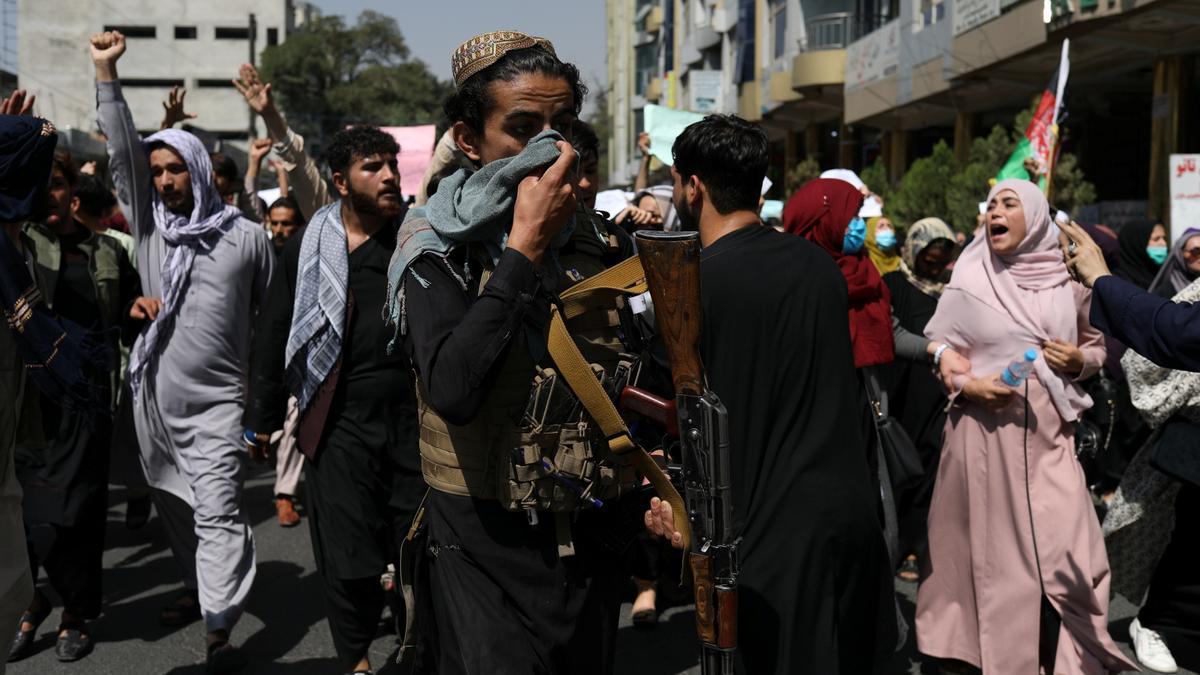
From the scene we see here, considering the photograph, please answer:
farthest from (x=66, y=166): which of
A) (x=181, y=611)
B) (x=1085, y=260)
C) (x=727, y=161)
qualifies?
(x=1085, y=260)

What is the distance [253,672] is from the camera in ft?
15.8

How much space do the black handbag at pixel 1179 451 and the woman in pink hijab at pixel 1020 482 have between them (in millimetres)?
360

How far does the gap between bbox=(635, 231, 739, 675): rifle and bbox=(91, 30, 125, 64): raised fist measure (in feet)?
11.1

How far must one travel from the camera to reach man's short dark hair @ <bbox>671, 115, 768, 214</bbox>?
314cm

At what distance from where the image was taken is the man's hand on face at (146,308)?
5008mm

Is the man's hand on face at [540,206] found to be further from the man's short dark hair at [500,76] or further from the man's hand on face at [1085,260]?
the man's hand on face at [1085,260]

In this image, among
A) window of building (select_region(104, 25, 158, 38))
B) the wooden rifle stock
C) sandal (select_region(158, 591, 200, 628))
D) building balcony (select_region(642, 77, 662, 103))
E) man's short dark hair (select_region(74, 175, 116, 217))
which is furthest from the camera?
window of building (select_region(104, 25, 158, 38))

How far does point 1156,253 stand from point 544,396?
7.22m

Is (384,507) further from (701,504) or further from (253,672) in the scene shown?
(701,504)

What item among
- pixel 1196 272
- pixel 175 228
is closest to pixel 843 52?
pixel 1196 272

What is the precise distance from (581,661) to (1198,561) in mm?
3288

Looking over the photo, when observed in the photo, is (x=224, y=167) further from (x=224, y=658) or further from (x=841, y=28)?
(x=841, y=28)

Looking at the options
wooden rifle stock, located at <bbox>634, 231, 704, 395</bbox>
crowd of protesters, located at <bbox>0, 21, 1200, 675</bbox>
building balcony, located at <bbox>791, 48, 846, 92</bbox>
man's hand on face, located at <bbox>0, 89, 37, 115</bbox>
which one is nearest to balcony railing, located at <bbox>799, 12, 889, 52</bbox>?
building balcony, located at <bbox>791, 48, 846, 92</bbox>

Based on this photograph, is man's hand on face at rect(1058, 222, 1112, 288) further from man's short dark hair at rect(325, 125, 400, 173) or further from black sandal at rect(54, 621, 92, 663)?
black sandal at rect(54, 621, 92, 663)
